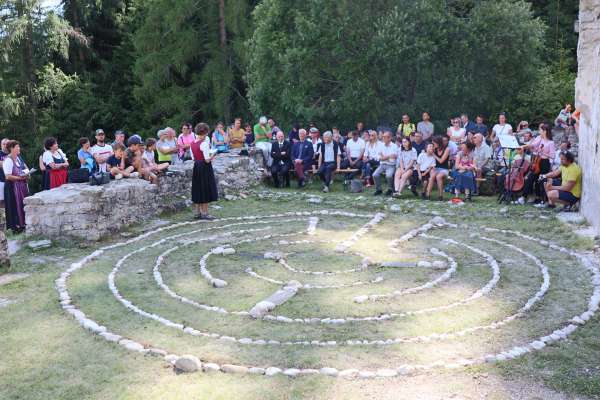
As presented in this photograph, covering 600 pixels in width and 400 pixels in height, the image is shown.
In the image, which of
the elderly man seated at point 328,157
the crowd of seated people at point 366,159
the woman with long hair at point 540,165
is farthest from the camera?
the elderly man seated at point 328,157

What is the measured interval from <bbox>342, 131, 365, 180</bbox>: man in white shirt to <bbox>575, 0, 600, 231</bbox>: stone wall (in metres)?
5.81

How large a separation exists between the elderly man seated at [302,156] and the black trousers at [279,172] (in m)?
0.28

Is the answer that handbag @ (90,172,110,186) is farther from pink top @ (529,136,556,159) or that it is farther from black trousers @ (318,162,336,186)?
pink top @ (529,136,556,159)

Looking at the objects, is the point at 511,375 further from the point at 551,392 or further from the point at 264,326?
the point at 264,326

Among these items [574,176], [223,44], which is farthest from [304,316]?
[223,44]

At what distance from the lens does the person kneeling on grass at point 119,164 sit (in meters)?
13.0

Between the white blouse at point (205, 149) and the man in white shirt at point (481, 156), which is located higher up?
the white blouse at point (205, 149)

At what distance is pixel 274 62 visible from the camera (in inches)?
861

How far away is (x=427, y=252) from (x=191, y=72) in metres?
23.1

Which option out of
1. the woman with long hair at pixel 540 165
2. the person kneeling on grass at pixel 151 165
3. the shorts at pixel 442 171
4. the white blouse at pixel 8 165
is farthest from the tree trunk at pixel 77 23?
the woman with long hair at pixel 540 165

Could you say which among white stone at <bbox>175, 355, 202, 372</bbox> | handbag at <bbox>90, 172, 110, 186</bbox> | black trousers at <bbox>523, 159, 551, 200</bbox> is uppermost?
handbag at <bbox>90, 172, 110, 186</bbox>

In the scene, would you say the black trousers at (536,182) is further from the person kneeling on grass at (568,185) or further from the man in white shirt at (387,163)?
the man in white shirt at (387,163)

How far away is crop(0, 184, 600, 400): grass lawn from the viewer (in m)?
5.80

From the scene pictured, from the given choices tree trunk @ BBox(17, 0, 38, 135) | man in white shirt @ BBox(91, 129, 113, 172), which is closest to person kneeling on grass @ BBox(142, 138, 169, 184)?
man in white shirt @ BBox(91, 129, 113, 172)
